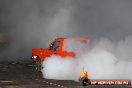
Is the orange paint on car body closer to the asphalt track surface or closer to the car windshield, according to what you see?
the car windshield

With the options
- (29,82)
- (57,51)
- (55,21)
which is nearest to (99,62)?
(29,82)

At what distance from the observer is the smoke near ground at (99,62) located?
44.9ft

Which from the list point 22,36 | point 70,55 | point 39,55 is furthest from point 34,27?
point 70,55

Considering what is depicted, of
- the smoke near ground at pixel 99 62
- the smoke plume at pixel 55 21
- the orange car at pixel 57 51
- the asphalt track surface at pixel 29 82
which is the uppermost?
the smoke plume at pixel 55 21

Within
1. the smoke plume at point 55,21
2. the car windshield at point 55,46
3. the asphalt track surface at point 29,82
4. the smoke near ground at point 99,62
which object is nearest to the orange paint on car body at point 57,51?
the car windshield at point 55,46

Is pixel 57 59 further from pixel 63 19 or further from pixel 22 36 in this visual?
pixel 22 36

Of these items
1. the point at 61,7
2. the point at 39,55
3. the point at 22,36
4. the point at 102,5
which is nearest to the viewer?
the point at 39,55

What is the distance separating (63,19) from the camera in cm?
3384

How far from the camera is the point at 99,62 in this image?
13984mm

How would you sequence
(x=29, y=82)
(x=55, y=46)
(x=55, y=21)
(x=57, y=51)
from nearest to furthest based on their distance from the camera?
(x=29, y=82)
(x=57, y=51)
(x=55, y=46)
(x=55, y=21)

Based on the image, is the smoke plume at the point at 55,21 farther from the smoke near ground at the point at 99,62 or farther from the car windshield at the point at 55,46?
the smoke near ground at the point at 99,62

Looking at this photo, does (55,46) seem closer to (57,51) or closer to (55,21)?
(57,51)

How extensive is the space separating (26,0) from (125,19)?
44.8 feet

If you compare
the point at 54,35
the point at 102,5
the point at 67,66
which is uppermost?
the point at 102,5
